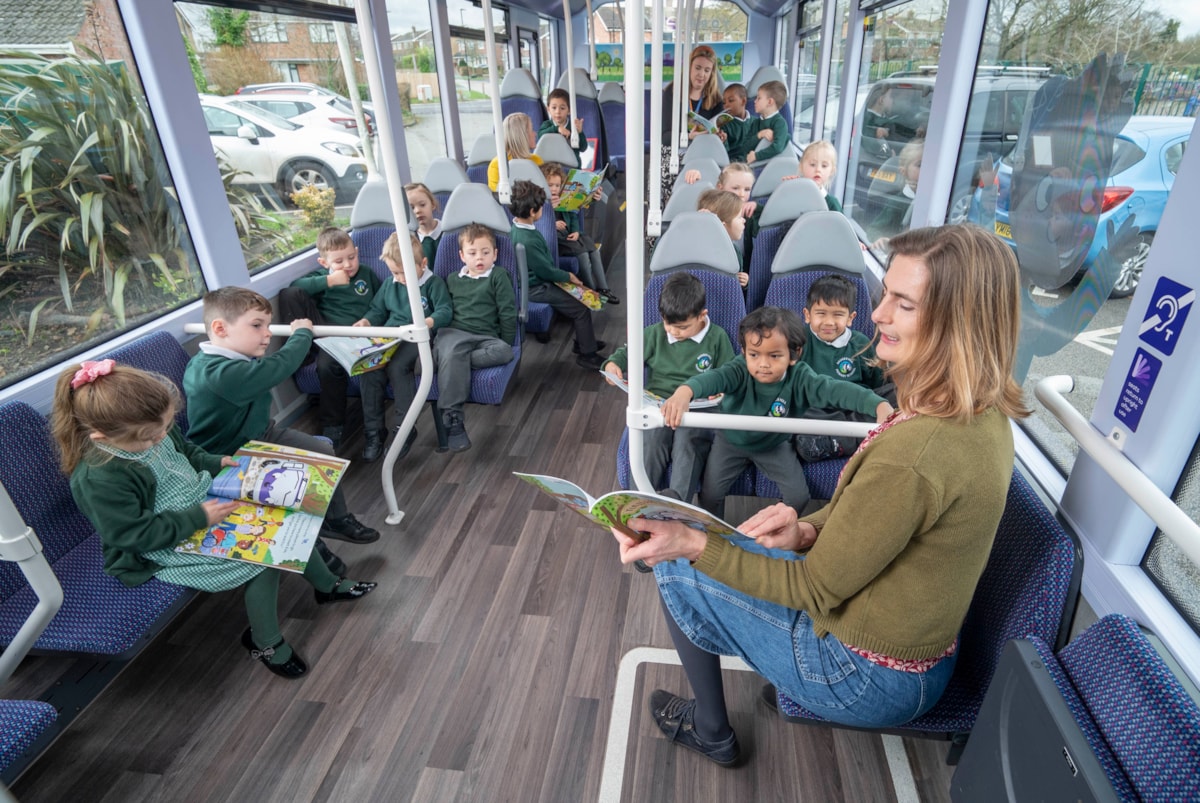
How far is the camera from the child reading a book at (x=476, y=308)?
334 cm

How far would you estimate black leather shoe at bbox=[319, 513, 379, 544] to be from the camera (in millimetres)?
2795

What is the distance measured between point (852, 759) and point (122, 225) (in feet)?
11.7

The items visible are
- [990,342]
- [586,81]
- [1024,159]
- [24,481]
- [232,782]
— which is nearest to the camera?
[990,342]

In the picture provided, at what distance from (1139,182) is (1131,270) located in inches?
9.8

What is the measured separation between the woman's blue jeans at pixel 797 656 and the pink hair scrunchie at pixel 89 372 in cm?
162

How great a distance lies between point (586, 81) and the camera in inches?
306

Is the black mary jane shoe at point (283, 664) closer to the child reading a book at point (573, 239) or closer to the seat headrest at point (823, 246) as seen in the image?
the seat headrest at point (823, 246)

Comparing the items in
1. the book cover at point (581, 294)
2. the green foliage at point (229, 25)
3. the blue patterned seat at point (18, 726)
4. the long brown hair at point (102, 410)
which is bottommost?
the blue patterned seat at point (18, 726)

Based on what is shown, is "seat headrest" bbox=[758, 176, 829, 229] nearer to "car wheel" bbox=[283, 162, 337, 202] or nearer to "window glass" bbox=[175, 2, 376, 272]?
"window glass" bbox=[175, 2, 376, 272]

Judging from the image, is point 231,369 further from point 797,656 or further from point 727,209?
point 727,209

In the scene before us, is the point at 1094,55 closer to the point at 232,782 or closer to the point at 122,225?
the point at 232,782

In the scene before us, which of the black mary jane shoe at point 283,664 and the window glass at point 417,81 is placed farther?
the window glass at point 417,81

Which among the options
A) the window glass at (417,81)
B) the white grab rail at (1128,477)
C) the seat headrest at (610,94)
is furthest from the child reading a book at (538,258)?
the seat headrest at (610,94)

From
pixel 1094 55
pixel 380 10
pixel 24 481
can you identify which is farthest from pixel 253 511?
pixel 380 10
